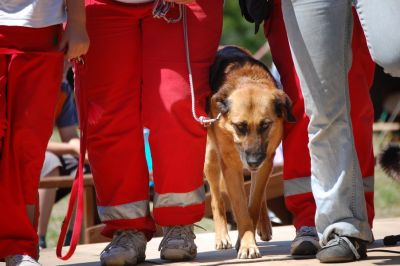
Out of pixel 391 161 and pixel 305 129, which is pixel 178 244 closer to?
pixel 305 129

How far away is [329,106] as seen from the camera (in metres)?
3.86

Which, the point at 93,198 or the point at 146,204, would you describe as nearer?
the point at 146,204

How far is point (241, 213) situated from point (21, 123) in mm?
1347

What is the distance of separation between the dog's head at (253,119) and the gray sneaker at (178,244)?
57 centimetres

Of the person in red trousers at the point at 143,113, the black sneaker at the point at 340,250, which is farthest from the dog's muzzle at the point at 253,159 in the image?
the black sneaker at the point at 340,250

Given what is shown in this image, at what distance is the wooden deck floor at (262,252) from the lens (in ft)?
13.1

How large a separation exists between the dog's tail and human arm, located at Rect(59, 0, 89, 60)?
179 centimetres

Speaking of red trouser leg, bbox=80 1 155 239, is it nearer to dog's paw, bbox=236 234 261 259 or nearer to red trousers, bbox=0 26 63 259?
red trousers, bbox=0 26 63 259

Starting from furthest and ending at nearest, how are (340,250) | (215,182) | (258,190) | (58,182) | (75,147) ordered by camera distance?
(75,147), (58,182), (215,182), (258,190), (340,250)


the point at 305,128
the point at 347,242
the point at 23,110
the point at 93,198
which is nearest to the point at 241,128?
the point at 305,128

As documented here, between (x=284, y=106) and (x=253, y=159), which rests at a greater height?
(x=284, y=106)

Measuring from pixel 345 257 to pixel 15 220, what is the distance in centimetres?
152

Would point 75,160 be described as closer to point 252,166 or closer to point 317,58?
point 252,166

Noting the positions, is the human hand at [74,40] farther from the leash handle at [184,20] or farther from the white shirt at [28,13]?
the leash handle at [184,20]
